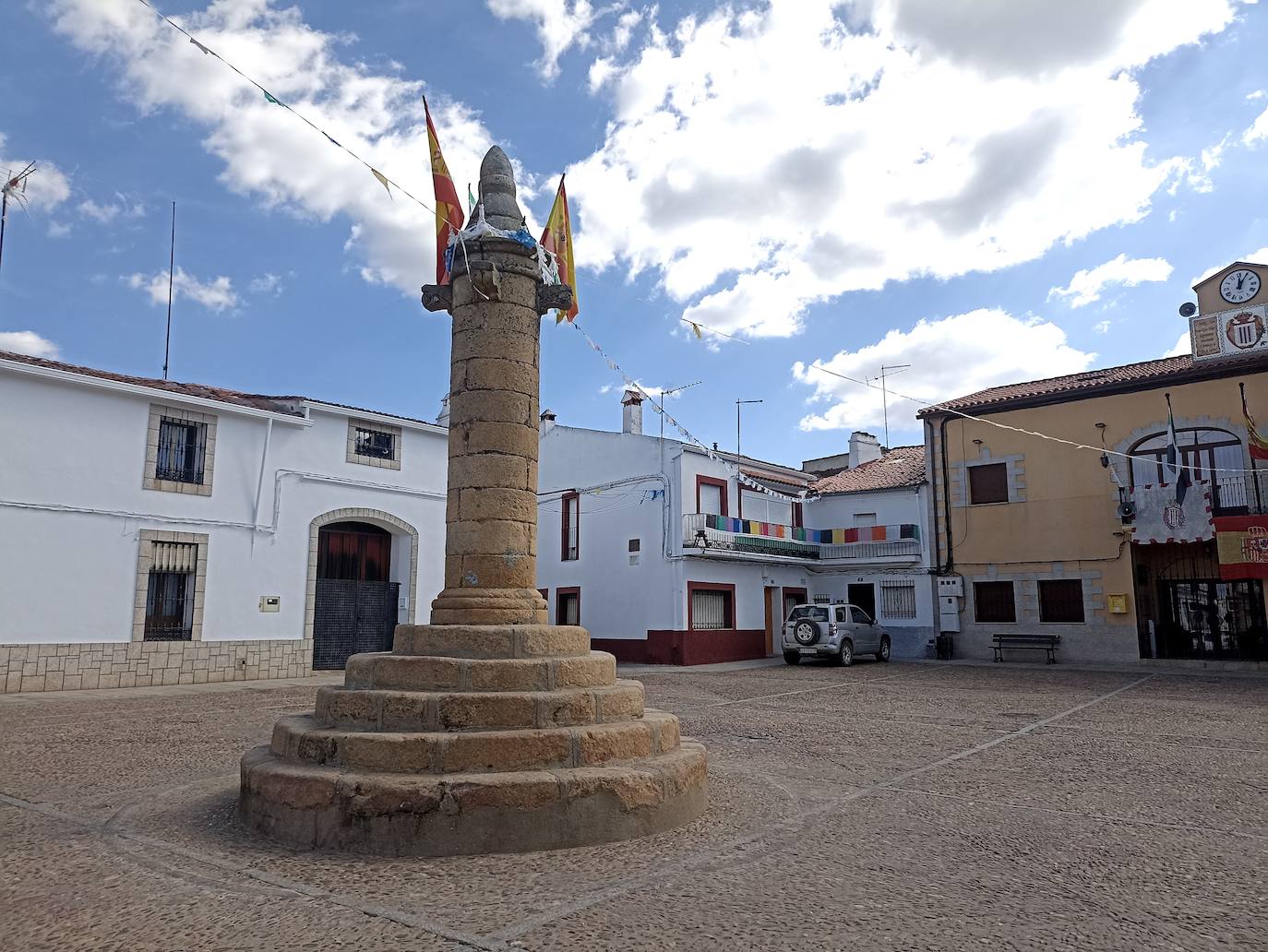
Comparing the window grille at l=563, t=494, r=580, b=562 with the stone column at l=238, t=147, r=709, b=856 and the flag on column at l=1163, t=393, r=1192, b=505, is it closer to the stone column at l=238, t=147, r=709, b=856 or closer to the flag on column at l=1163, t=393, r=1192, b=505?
the flag on column at l=1163, t=393, r=1192, b=505

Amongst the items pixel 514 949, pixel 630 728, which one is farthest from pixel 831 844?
pixel 514 949

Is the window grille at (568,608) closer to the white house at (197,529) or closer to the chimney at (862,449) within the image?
the white house at (197,529)

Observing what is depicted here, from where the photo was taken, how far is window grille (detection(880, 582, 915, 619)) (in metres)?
24.8

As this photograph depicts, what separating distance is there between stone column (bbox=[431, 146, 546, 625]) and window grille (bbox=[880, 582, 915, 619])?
1978 cm

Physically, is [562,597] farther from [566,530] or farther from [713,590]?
[713,590]

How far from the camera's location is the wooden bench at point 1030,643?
21.2 meters

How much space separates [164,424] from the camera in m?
15.8

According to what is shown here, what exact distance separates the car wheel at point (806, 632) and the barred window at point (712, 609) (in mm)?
2674

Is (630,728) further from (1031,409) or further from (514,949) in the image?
(1031,409)

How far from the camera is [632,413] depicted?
88.6 ft

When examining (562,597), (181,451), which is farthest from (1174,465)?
(181,451)

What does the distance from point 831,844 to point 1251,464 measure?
19170 millimetres

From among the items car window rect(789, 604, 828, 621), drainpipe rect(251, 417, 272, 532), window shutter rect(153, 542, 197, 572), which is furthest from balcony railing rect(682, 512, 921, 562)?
window shutter rect(153, 542, 197, 572)

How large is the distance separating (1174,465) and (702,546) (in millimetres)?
10903
